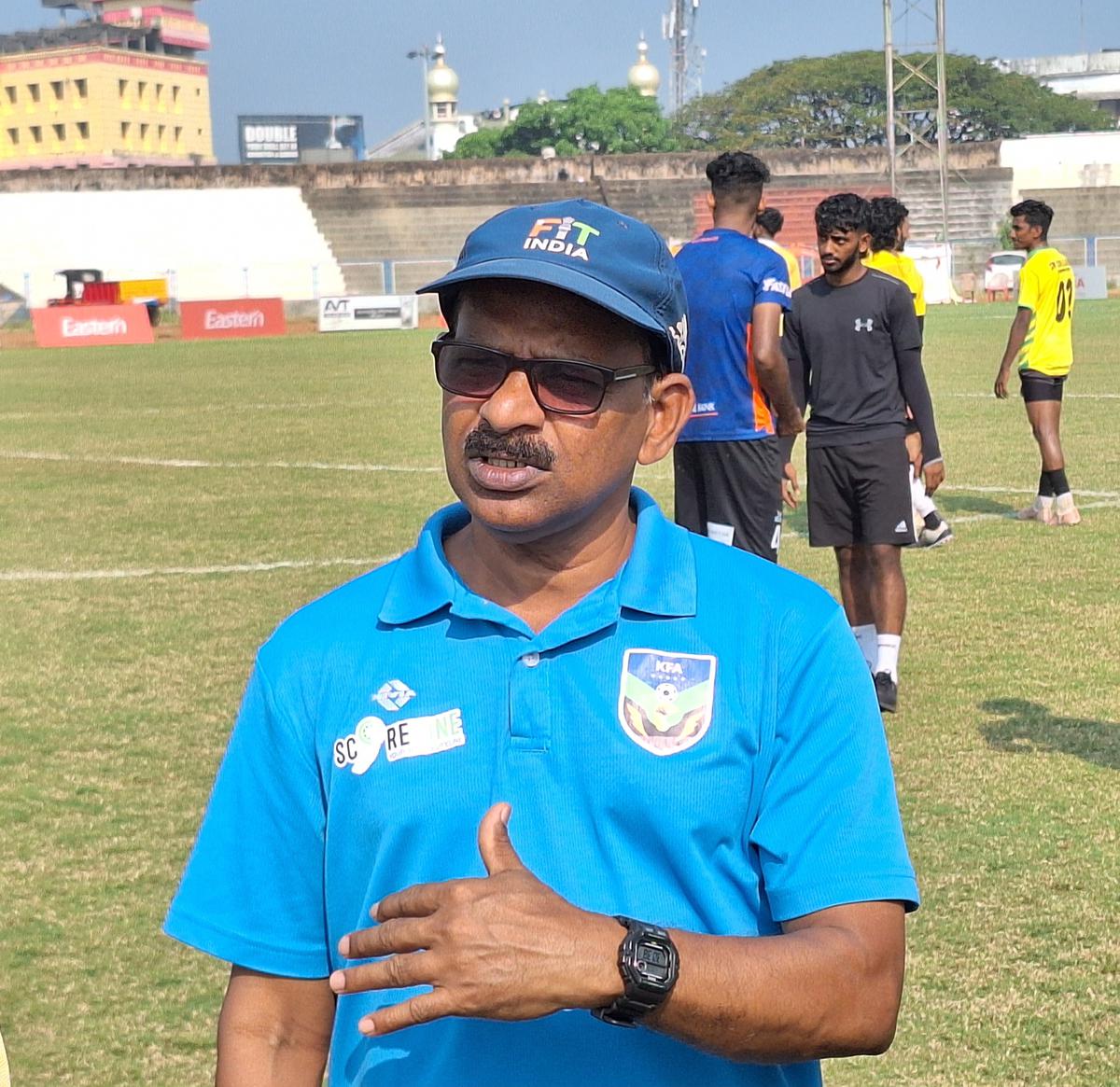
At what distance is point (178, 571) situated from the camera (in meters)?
11.4

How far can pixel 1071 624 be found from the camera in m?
9.23

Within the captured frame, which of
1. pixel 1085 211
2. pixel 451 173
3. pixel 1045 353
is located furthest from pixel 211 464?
pixel 1085 211

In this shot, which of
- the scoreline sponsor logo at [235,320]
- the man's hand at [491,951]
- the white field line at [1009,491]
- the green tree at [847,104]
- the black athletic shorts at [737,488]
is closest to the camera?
the man's hand at [491,951]

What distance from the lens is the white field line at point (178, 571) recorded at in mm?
11258

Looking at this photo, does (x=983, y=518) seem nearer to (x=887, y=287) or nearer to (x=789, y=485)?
(x=789, y=485)

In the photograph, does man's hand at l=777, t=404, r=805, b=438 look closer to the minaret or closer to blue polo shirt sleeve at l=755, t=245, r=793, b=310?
blue polo shirt sleeve at l=755, t=245, r=793, b=310

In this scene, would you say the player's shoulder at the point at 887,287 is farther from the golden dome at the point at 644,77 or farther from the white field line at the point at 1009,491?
the golden dome at the point at 644,77

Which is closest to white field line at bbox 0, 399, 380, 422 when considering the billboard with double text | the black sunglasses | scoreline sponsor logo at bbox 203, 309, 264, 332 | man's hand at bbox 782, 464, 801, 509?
man's hand at bbox 782, 464, 801, 509

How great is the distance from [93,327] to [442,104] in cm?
11831

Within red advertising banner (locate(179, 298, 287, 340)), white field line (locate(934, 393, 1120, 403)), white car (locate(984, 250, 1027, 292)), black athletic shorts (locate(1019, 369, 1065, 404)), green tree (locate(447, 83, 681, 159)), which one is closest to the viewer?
black athletic shorts (locate(1019, 369, 1065, 404))

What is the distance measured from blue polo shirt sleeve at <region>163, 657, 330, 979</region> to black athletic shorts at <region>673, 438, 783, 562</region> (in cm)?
557

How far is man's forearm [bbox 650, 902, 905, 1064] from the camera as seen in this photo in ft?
6.06

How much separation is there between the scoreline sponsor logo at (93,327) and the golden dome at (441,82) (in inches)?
4527

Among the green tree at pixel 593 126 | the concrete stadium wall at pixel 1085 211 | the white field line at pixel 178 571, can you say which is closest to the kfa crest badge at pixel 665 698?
the white field line at pixel 178 571
